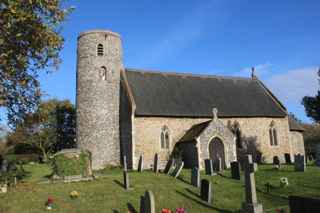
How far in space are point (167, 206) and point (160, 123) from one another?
14463 millimetres

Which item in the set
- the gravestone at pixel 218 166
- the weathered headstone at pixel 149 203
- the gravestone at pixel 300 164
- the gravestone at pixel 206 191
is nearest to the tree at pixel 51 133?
the gravestone at pixel 218 166

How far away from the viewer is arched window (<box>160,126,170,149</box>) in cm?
2611

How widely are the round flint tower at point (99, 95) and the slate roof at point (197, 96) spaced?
6.89 ft

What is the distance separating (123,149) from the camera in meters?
26.3

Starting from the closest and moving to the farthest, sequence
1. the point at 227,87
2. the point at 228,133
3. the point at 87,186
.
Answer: the point at 87,186, the point at 228,133, the point at 227,87

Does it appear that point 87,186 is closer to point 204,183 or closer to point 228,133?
point 204,183

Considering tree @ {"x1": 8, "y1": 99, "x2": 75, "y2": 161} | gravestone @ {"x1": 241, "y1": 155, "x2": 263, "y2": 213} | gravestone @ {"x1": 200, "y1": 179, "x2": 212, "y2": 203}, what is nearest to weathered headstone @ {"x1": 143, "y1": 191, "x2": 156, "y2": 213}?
gravestone @ {"x1": 241, "y1": 155, "x2": 263, "y2": 213}

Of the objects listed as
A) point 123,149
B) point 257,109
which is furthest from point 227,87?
point 123,149

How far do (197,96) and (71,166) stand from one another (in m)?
15.7

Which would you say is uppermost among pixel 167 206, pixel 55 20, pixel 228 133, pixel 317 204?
pixel 55 20

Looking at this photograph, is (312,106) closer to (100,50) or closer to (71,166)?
(100,50)

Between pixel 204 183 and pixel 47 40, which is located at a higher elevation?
pixel 47 40

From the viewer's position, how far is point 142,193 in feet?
45.4

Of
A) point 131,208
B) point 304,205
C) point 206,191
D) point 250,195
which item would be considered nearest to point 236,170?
point 206,191
